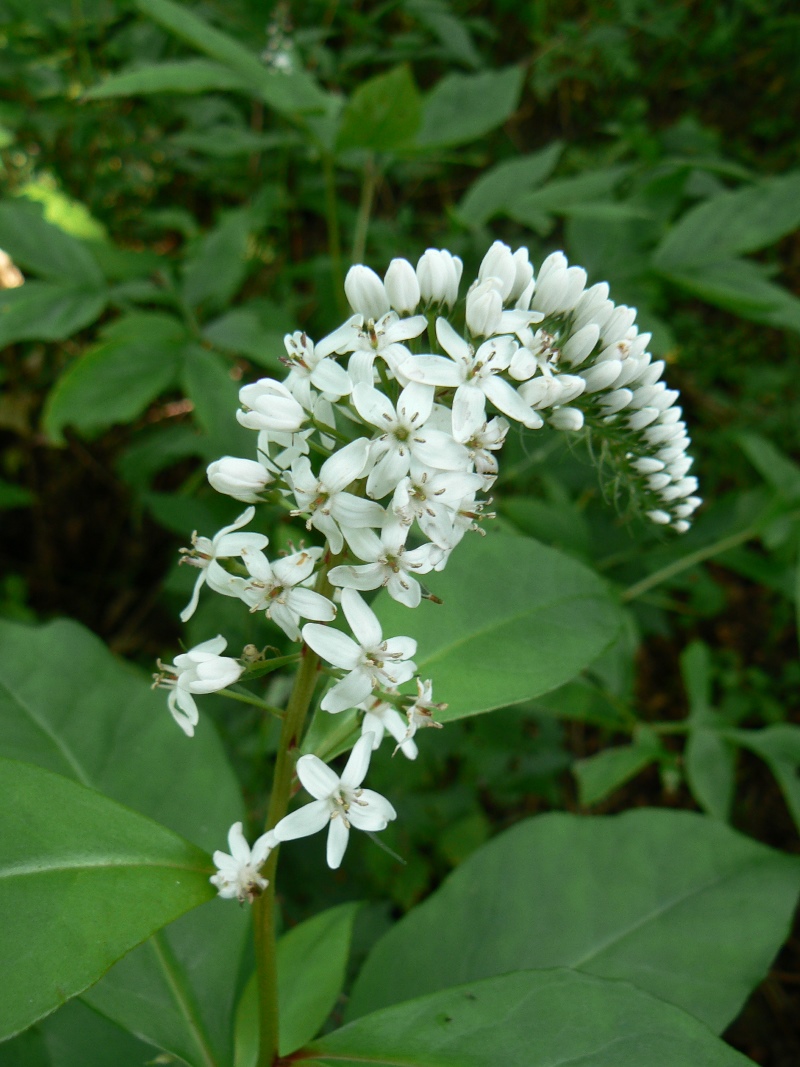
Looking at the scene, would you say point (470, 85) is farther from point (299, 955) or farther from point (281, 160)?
point (299, 955)

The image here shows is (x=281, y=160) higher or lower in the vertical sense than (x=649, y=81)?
lower

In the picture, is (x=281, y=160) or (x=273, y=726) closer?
(x=273, y=726)

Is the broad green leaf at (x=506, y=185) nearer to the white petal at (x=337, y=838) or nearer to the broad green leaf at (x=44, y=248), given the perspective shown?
the broad green leaf at (x=44, y=248)

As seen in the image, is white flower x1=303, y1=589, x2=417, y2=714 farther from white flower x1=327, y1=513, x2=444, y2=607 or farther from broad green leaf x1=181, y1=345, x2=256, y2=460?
broad green leaf x1=181, y1=345, x2=256, y2=460

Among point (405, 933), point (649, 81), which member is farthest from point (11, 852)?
point (649, 81)

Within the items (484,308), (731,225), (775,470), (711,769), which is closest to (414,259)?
(731,225)

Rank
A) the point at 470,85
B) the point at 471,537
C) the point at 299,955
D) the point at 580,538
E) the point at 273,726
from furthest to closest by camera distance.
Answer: the point at 470,85, the point at 580,538, the point at 273,726, the point at 299,955, the point at 471,537

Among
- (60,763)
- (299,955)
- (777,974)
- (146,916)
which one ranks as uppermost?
(146,916)
